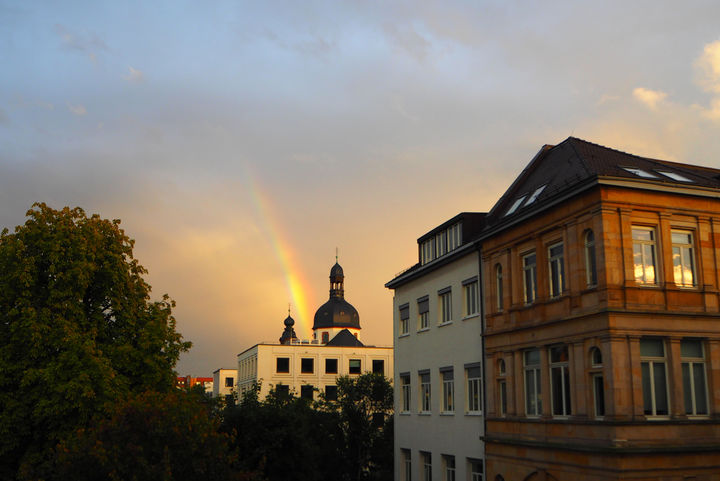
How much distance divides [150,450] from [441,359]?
18235 millimetres

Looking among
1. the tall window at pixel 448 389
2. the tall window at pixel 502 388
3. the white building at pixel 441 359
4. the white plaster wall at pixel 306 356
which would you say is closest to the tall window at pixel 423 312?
the white building at pixel 441 359

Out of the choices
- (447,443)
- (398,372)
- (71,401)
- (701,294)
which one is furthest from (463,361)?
(71,401)

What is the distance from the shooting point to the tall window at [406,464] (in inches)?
1608

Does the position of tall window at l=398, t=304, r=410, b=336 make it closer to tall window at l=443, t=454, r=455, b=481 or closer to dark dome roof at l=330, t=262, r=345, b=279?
tall window at l=443, t=454, r=455, b=481

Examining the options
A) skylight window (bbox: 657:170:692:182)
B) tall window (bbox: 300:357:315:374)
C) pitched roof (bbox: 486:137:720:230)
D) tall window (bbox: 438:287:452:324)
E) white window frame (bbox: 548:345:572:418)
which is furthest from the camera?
tall window (bbox: 300:357:315:374)

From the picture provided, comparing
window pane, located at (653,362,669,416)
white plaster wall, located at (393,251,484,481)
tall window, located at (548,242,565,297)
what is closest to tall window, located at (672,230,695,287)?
window pane, located at (653,362,669,416)

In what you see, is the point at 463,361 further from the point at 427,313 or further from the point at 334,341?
the point at 334,341

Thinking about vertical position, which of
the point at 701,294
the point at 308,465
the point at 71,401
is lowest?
the point at 308,465

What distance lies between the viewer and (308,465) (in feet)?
127

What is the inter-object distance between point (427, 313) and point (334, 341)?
87625 mm

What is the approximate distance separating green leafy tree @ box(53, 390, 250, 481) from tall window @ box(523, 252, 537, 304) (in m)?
12.6

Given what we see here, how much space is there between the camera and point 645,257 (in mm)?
24688

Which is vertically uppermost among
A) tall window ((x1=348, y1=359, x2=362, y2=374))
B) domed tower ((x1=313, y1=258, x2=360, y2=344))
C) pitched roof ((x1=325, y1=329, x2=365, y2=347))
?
domed tower ((x1=313, y1=258, x2=360, y2=344))

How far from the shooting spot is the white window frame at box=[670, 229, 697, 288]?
25047mm
